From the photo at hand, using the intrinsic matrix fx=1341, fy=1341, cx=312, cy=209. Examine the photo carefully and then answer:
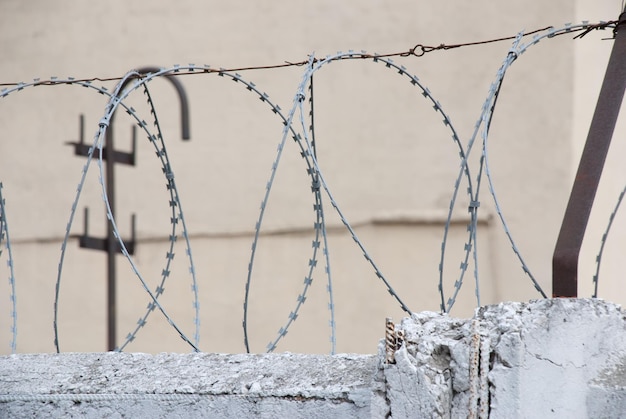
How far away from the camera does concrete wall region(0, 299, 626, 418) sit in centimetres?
318

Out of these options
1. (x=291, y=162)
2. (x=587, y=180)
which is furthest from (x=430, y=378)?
(x=291, y=162)

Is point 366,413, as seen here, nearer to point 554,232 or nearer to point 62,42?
point 554,232

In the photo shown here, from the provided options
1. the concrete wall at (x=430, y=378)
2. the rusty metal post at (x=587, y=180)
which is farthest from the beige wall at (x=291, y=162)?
the concrete wall at (x=430, y=378)

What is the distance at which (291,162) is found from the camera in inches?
335

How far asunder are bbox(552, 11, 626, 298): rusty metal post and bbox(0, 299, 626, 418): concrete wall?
0.11 metres

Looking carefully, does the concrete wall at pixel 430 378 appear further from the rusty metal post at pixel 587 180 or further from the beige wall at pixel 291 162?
the beige wall at pixel 291 162

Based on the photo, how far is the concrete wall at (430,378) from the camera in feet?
10.4

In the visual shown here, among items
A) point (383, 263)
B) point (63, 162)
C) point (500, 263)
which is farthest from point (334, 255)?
point (63, 162)

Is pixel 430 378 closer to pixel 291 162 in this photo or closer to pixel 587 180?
pixel 587 180

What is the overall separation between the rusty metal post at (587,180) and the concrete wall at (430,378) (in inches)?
4.4

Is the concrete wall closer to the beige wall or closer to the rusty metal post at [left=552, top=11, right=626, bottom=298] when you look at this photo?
the rusty metal post at [left=552, top=11, right=626, bottom=298]

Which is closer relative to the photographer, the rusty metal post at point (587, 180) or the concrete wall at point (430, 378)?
the concrete wall at point (430, 378)

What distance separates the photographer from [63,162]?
9070mm

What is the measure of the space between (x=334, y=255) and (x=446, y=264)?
2.32 feet
